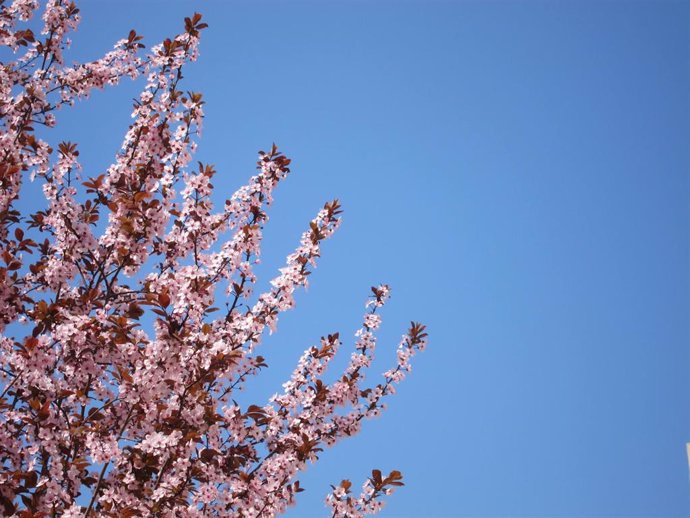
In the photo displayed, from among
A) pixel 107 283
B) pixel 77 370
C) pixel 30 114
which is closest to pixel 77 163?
pixel 30 114

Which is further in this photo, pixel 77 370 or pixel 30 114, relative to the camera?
pixel 30 114

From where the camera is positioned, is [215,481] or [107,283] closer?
[215,481]

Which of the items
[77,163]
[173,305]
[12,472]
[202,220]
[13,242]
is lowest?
[12,472]

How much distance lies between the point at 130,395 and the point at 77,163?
2180 millimetres

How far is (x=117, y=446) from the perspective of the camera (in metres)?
4.61

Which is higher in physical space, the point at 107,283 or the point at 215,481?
the point at 107,283

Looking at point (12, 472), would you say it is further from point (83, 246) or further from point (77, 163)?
point (77, 163)

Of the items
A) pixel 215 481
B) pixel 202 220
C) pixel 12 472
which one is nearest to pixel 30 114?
pixel 202 220

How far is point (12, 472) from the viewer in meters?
4.80

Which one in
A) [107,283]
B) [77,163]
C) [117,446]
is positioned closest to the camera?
[117,446]

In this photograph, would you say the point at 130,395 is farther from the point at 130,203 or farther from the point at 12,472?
the point at 130,203

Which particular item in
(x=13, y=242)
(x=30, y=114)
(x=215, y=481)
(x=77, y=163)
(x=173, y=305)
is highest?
(x=30, y=114)

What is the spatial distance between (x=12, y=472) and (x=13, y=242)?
194cm

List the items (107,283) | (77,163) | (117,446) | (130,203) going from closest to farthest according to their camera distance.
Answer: (117,446) → (130,203) → (107,283) → (77,163)
